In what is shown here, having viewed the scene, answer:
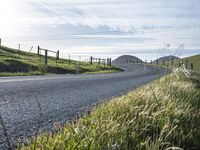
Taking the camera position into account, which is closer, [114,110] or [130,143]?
[130,143]

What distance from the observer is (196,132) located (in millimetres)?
5594

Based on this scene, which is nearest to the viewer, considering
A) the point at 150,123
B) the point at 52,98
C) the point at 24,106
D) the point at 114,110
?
the point at 150,123

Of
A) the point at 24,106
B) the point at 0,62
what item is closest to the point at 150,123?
the point at 24,106

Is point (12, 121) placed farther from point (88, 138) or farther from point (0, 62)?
point (0, 62)

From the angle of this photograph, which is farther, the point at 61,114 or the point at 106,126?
the point at 61,114

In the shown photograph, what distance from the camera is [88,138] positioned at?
3854mm

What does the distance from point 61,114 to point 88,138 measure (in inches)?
123

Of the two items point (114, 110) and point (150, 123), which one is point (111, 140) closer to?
point (150, 123)

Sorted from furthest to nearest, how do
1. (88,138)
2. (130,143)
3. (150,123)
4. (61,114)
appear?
(61,114) < (150,123) < (130,143) < (88,138)

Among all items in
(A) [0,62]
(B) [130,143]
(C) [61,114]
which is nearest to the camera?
(B) [130,143]

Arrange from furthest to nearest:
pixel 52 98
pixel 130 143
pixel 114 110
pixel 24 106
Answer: pixel 52 98 → pixel 24 106 → pixel 114 110 → pixel 130 143

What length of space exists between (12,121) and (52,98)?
3330 mm

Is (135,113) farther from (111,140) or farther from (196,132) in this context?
(111,140)

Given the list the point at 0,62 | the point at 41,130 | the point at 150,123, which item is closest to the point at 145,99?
the point at 150,123
